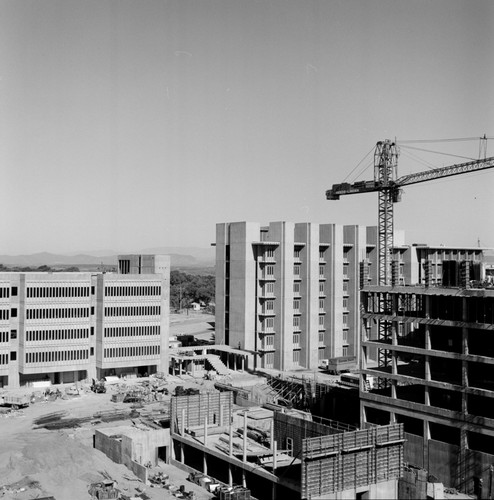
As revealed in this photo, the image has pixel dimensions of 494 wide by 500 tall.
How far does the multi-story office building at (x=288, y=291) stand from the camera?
108812mm

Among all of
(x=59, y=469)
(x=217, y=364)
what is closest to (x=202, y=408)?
(x=59, y=469)

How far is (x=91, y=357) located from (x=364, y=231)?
178 feet

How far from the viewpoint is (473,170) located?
9950 centimetres

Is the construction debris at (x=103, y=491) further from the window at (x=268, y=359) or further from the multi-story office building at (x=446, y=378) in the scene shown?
the window at (x=268, y=359)

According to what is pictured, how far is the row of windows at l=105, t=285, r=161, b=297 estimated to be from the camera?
9669 cm

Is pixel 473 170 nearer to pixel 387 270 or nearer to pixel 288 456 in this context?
pixel 387 270

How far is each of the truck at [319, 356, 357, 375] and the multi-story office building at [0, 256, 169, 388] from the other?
2773cm

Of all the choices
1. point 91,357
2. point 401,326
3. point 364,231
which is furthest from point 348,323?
point 91,357

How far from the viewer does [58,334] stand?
93.1 metres

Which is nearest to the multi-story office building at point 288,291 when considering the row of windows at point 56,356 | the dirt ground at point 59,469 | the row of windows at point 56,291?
the row of windows at point 56,291

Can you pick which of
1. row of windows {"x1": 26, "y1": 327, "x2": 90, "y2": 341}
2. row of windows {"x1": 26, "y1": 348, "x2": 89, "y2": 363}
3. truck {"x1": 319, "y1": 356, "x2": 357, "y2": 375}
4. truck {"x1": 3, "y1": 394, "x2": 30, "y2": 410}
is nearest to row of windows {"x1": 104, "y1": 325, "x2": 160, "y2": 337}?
row of windows {"x1": 26, "y1": 327, "x2": 90, "y2": 341}

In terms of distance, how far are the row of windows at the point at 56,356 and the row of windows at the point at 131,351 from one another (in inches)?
133

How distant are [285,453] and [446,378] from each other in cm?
1755

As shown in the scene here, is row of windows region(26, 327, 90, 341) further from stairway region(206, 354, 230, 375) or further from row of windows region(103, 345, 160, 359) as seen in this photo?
stairway region(206, 354, 230, 375)
